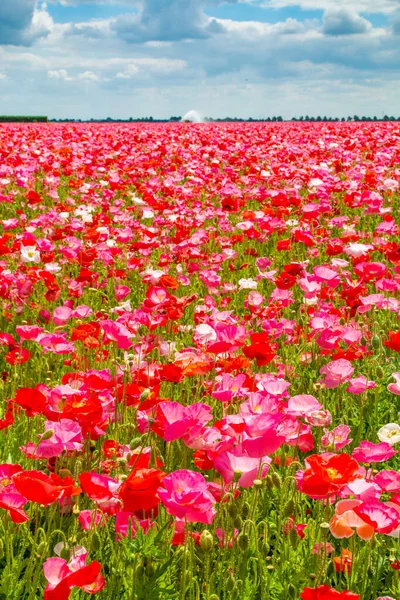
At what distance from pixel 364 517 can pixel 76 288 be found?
2.74 meters

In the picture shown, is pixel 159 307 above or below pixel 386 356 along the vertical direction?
above

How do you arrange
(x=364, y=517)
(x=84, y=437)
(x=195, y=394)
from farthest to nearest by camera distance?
(x=195, y=394) < (x=84, y=437) < (x=364, y=517)

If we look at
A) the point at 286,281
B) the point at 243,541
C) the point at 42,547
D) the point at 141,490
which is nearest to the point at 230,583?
the point at 243,541

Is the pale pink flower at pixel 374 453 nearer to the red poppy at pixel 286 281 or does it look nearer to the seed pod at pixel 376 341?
the seed pod at pixel 376 341

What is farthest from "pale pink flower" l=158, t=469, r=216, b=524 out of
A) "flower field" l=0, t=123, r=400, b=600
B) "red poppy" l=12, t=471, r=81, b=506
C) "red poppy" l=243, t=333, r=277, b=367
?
"red poppy" l=243, t=333, r=277, b=367

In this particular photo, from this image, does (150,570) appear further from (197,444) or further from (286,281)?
(286,281)

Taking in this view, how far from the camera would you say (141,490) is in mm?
1519

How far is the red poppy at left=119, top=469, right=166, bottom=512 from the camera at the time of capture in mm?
1510

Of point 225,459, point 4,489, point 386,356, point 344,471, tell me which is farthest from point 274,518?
point 386,356

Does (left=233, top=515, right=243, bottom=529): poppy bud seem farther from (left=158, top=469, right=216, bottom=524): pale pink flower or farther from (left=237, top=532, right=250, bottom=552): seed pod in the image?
(left=158, top=469, right=216, bottom=524): pale pink flower

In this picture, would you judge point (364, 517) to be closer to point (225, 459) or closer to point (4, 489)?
point (225, 459)

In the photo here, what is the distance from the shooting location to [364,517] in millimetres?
1479

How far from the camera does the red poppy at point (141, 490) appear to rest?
1.51 meters

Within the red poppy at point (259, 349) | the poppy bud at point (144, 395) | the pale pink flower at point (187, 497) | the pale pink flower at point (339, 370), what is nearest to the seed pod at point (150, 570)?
the pale pink flower at point (187, 497)
